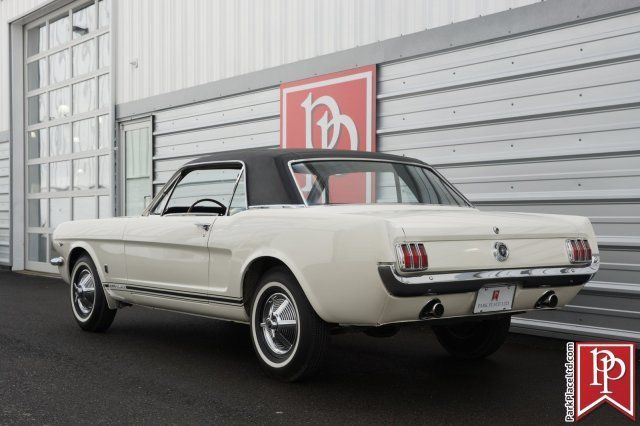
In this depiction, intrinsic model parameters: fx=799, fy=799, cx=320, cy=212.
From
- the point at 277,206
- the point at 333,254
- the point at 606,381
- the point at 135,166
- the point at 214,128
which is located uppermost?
the point at 214,128

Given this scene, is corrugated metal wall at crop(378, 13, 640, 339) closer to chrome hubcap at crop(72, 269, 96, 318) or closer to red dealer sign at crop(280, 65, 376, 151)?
red dealer sign at crop(280, 65, 376, 151)

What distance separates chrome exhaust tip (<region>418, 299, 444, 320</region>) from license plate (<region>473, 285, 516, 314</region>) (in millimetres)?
232

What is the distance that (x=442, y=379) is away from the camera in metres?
4.93

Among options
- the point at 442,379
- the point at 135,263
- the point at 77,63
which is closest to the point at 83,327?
the point at 135,263

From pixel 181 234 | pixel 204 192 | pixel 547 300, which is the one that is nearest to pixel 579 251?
pixel 547 300

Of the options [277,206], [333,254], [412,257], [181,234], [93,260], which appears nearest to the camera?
[412,257]

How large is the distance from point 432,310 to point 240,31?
6.81m

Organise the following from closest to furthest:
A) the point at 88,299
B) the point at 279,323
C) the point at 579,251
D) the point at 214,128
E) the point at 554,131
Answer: the point at 579,251, the point at 279,323, the point at 554,131, the point at 88,299, the point at 214,128

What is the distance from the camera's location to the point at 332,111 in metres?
8.53

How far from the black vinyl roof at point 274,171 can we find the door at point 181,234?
7.5 inches

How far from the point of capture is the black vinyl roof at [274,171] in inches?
192

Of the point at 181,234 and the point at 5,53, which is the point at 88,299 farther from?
the point at 5,53

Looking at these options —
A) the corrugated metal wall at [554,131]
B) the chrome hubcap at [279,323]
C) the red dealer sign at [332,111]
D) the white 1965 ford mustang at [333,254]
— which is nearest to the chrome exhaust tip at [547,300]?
the white 1965 ford mustang at [333,254]

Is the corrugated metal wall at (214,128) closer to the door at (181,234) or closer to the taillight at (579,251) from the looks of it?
the door at (181,234)
